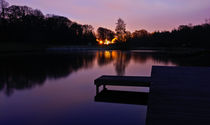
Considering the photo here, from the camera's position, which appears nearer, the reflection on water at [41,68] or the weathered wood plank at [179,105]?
the weathered wood plank at [179,105]

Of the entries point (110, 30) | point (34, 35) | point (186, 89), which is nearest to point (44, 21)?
point (34, 35)

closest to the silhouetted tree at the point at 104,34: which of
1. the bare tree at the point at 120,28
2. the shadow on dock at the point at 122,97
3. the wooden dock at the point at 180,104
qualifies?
the bare tree at the point at 120,28

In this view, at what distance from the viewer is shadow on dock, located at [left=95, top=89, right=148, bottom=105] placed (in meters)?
5.70

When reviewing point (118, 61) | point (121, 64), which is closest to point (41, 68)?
point (121, 64)

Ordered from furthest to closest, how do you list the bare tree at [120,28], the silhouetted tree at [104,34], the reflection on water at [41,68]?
the silhouetted tree at [104,34] → the bare tree at [120,28] → the reflection on water at [41,68]

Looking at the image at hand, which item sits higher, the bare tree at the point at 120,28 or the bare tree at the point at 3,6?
the bare tree at the point at 3,6

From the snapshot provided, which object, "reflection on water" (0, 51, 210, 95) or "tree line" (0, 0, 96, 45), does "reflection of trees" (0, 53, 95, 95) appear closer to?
"reflection on water" (0, 51, 210, 95)

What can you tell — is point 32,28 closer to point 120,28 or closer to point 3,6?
point 3,6

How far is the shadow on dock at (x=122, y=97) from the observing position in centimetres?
570

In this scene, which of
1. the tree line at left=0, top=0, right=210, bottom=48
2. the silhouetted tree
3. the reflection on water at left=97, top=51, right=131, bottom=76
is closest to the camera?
the reflection on water at left=97, top=51, right=131, bottom=76

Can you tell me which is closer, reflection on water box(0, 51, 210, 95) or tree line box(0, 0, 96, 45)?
reflection on water box(0, 51, 210, 95)

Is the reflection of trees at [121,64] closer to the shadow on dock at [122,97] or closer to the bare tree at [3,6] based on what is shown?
the shadow on dock at [122,97]

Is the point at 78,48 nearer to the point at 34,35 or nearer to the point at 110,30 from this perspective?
the point at 34,35

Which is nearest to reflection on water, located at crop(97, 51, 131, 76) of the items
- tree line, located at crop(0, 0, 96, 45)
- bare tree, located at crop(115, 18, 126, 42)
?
tree line, located at crop(0, 0, 96, 45)
